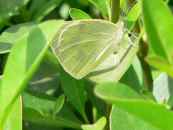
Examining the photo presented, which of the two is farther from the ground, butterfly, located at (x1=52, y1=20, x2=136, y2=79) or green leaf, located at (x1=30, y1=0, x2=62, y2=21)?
butterfly, located at (x1=52, y1=20, x2=136, y2=79)

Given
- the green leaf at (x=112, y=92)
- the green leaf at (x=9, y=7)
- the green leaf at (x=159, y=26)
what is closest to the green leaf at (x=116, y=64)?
the green leaf at (x=159, y=26)

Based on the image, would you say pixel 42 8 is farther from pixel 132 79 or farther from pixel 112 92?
pixel 112 92

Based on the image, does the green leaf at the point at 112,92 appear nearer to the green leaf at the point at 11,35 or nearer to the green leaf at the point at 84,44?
the green leaf at the point at 84,44

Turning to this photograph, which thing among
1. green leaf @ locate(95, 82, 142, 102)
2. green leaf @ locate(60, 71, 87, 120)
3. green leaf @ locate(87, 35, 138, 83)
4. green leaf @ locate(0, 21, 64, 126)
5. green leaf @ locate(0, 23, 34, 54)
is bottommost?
green leaf @ locate(60, 71, 87, 120)

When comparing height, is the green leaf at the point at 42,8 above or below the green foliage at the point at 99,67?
below

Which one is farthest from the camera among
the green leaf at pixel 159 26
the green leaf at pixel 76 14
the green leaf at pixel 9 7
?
the green leaf at pixel 9 7

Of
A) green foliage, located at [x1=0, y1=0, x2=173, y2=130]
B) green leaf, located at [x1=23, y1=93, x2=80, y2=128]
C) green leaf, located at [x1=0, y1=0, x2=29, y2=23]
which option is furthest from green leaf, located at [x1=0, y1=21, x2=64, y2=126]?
green leaf, located at [x1=0, y1=0, x2=29, y2=23]

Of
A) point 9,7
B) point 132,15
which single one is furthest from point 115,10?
point 9,7

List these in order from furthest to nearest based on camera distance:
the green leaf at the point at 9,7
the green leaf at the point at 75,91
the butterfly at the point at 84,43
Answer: the green leaf at the point at 9,7
the green leaf at the point at 75,91
the butterfly at the point at 84,43

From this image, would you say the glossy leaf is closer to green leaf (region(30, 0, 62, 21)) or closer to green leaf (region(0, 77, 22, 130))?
green leaf (region(0, 77, 22, 130))
